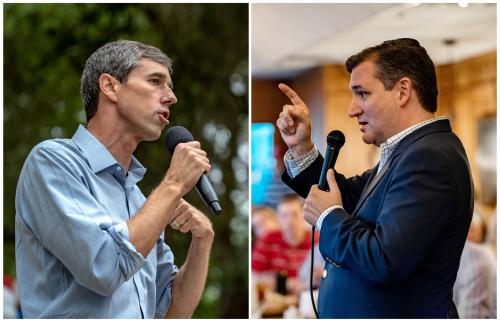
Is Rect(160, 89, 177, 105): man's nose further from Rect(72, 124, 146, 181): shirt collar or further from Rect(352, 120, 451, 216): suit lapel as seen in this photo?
Rect(352, 120, 451, 216): suit lapel

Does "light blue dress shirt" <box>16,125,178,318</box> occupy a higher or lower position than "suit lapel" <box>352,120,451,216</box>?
lower

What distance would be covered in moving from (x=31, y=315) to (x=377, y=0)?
9.25ft

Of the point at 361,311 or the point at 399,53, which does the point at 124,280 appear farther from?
the point at 399,53

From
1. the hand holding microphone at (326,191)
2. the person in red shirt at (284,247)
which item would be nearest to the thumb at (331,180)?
the hand holding microphone at (326,191)

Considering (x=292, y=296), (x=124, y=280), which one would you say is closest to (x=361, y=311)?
(x=124, y=280)

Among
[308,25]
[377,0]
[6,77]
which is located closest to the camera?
[377,0]

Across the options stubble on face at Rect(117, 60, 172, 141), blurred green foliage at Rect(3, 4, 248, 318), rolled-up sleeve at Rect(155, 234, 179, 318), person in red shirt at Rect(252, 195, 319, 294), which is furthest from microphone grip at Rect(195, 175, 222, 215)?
blurred green foliage at Rect(3, 4, 248, 318)

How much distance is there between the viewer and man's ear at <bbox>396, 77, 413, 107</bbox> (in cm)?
201

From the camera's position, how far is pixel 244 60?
21.2ft

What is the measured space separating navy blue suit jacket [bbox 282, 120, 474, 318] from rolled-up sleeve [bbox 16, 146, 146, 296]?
47 centimetres

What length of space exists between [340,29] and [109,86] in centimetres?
261

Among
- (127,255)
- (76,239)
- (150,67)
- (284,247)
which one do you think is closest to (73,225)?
(76,239)

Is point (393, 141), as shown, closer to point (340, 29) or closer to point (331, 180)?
point (331, 180)

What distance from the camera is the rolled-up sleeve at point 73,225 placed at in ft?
5.84
